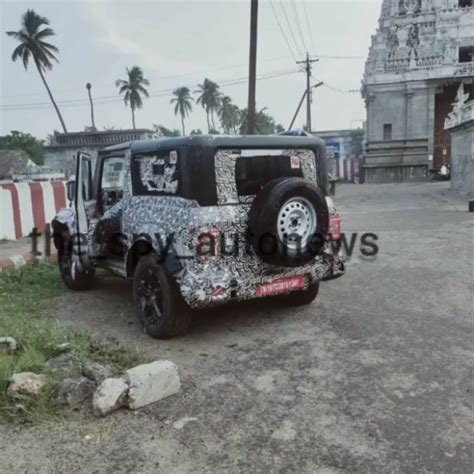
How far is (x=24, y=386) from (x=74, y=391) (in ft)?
1.08

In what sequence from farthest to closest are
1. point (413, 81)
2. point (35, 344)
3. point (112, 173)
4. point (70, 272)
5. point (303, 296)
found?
point (413, 81)
point (70, 272)
point (112, 173)
point (303, 296)
point (35, 344)

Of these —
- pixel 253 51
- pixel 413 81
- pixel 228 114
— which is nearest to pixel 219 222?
pixel 253 51

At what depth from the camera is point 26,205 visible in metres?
10.5

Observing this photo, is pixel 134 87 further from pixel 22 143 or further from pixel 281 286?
pixel 281 286

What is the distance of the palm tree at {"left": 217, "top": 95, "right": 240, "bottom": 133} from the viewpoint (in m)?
74.1

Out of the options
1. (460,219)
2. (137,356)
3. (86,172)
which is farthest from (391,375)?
(460,219)

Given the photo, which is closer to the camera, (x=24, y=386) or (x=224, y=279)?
(x=24, y=386)

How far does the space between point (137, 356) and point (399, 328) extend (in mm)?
2499

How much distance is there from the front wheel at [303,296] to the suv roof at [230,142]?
1549 mm

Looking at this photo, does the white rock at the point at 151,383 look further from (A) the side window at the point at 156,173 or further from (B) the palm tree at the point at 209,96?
(B) the palm tree at the point at 209,96

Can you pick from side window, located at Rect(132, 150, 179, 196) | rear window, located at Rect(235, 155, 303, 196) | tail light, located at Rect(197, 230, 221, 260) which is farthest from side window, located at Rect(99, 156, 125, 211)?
tail light, located at Rect(197, 230, 221, 260)

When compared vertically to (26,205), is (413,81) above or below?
above

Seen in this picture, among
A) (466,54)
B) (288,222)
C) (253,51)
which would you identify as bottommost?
(288,222)

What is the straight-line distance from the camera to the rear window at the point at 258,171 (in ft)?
13.7
